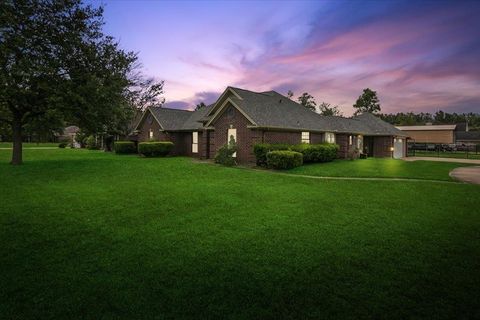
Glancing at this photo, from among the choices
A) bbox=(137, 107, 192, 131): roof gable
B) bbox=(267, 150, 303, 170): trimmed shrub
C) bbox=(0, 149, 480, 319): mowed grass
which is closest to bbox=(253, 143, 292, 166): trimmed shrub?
bbox=(267, 150, 303, 170): trimmed shrub

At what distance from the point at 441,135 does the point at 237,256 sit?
262 ft

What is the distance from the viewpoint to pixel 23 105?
20141mm

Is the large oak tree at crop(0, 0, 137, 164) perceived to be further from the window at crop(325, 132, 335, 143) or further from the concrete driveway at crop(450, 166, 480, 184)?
the concrete driveway at crop(450, 166, 480, 184)

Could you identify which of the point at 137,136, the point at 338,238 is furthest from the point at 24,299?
the point at 137,136

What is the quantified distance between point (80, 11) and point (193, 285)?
23458 mm

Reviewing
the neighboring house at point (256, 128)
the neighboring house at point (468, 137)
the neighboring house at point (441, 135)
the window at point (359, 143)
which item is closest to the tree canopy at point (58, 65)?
the neighboring house at point (256, 128)

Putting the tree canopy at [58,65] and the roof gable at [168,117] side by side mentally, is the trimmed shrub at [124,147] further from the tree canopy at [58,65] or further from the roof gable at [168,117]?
the tree canopy at [58,65]

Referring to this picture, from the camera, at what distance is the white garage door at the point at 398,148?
1399 inches

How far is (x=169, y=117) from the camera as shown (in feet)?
117

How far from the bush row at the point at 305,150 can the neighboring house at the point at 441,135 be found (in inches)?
2140

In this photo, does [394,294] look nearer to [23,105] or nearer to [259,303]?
[259,303]

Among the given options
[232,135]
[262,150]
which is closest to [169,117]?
[232,135]

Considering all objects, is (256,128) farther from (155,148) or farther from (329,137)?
(155,148)

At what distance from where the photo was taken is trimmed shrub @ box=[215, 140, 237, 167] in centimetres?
2175
